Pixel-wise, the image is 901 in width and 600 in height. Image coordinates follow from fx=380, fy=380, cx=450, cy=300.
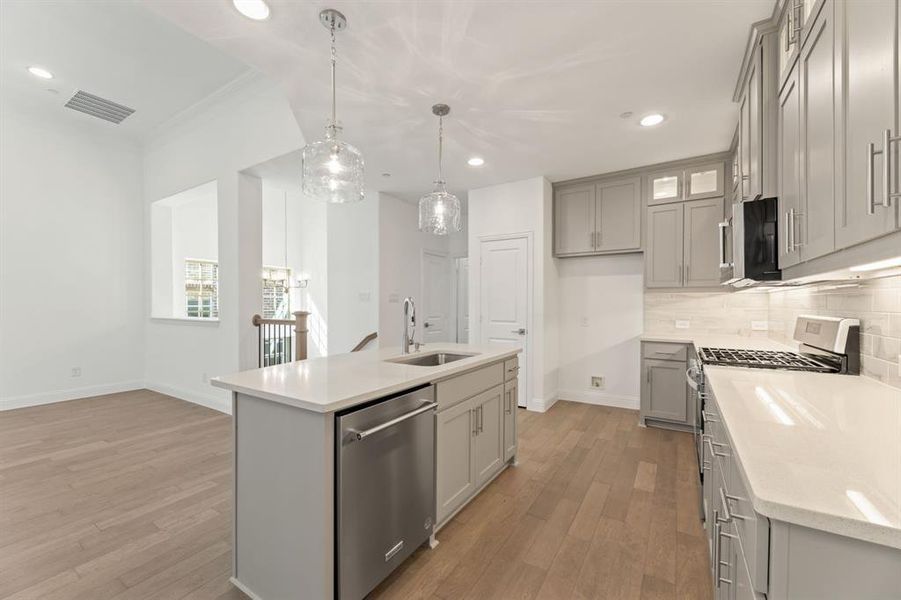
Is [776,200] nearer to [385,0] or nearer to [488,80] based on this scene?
[488,80]

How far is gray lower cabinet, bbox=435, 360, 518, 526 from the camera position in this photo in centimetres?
212

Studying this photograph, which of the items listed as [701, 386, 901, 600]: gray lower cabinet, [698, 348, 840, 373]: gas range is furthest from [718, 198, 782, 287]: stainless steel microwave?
[701, 386, 901, 600]: gray lower cabinet

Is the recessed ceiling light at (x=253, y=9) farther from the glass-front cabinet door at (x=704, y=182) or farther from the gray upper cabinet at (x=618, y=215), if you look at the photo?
the glass-front cabinet door at (x=704, y=182)

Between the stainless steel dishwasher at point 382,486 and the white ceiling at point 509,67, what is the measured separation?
192 centimetres

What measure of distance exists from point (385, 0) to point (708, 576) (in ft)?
10.5

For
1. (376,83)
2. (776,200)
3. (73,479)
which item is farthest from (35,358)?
(776,200)

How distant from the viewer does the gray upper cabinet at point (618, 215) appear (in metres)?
4.25

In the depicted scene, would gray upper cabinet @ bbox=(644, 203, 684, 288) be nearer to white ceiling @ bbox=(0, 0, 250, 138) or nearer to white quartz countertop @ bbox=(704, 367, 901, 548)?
white quartz countertop @ bbox=(704, 367, 901, 548)

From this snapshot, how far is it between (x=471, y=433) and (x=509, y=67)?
2286 mm

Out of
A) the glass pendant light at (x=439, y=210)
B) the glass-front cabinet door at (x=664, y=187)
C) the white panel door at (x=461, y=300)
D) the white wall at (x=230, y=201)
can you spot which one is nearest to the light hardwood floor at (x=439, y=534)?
the white wall at (x=230, y=201)

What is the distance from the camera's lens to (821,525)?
0.68m

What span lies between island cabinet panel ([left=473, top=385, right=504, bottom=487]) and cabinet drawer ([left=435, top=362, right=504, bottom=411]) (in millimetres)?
61

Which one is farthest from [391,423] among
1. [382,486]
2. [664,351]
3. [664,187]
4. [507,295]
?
[664,187]

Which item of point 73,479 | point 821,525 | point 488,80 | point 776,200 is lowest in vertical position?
point 73,479
